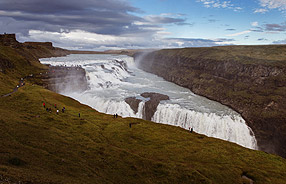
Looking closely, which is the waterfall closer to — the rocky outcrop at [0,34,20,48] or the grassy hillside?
the grassy hillside

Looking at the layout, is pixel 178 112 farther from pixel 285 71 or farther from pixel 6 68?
pixel 6 68

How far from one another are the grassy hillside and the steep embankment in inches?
778

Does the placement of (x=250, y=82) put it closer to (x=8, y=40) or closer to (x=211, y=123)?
(x=211, y=123)

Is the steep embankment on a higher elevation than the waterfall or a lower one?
higher

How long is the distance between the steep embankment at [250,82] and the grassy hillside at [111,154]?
19.8 metres

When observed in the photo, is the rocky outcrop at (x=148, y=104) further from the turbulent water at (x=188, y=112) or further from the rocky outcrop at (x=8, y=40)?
the rocky outcrop at (x=8, y=40)

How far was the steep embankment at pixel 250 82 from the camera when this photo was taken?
46.4m

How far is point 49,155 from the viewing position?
22.3 metres

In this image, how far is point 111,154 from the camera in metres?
25.5

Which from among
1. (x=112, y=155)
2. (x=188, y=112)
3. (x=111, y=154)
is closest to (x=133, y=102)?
(x=188, y=112)

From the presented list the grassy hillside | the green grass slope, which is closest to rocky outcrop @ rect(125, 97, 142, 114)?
the grassy hillside

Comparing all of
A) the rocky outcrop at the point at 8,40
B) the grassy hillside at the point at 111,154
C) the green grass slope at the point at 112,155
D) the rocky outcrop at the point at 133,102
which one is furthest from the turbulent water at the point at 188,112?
the rocky outcrop at the point at 8,40

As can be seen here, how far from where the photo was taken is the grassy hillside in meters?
20.2

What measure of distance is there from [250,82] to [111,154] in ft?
172
